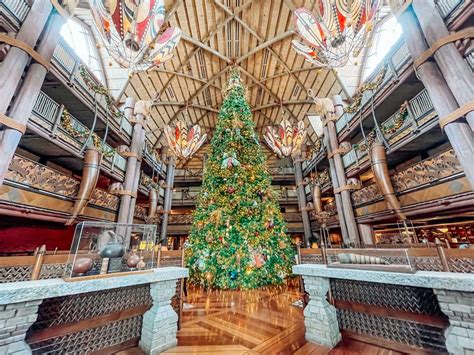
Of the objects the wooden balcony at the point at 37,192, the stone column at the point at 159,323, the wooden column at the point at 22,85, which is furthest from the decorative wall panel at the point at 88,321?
the wooden balcony at the point at 37,192

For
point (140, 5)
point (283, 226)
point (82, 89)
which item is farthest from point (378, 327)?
point (82, 89)

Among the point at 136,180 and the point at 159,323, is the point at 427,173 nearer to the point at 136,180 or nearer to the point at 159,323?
the point at 159,323

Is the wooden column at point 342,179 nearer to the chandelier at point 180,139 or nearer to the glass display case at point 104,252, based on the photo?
the chandelier at point 180,139

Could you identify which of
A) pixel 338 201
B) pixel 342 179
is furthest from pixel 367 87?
pixel 338 201

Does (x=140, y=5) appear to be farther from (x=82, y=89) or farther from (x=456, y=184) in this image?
(x=456, y=184)

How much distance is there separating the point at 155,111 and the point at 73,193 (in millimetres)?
9667

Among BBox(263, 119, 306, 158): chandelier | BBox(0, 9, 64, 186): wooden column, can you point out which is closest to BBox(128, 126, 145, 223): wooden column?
BBox(0, 9, 64, 186): wooden column

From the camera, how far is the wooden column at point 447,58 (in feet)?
14.0

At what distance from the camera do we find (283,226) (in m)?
7.36

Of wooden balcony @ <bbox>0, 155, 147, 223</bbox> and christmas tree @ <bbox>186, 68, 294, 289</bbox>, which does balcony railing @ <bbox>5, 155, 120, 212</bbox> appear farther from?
christmas tree @ <bbox>186, 68, 294, 289</bbox>

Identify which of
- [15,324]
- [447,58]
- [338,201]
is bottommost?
[15,324]

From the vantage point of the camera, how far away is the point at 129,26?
4.65 metres

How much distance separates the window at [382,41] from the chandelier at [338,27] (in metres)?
6.08

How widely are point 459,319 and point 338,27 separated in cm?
622
